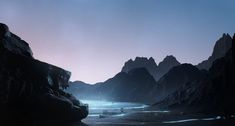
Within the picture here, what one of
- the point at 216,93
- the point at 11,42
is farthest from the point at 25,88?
the point at 216,93

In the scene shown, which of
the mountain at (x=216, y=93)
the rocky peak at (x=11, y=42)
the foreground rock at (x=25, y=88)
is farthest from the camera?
the mountain at (x=216, y=93)

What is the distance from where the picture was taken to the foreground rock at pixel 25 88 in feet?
171


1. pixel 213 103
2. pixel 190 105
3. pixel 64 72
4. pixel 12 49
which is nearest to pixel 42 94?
pixel 12 49

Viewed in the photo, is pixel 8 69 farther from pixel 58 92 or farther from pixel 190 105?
pixel 190 105

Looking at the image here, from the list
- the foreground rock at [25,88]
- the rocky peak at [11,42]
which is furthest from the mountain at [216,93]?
the rocky peak at [11,42]

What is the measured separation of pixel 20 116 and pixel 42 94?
578cm

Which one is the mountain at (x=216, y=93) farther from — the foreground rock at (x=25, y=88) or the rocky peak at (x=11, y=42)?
the rocky peak at (x=11, y=42)

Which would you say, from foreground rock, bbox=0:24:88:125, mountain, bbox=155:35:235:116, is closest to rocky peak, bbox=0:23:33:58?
foreground rock, bbox=0:24:88:125

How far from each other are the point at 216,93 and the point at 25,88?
317 feet

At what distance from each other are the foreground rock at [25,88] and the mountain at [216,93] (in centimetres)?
6905

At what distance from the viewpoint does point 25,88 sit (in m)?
56.2

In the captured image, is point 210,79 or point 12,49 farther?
point 210,79

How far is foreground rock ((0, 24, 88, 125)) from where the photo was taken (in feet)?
171

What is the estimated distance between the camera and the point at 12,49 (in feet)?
181
